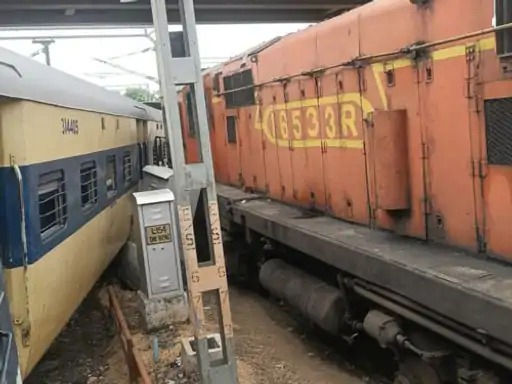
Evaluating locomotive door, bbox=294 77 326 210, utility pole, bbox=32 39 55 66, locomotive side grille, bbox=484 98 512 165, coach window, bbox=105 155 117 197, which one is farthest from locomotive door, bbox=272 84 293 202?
utility pole, bbox=32 39 55 66

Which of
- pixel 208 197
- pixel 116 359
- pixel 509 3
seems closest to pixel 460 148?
pixel 509 3

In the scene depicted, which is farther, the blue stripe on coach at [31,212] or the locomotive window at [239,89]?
the locomotive window at [239,89]

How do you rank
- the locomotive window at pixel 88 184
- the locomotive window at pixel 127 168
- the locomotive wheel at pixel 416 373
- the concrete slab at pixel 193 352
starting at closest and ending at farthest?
the locomotive wheel at pixel 416 373 < the concrete slab at pixel 193 352 < the locomotive window at pixel 88 184 < the locomotive window at pixel 127 168

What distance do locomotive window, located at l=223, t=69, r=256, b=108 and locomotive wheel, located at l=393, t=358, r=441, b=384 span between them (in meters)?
4.80

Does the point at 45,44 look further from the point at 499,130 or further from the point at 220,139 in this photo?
the point at 499,130

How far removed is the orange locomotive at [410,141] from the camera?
3.97 metres

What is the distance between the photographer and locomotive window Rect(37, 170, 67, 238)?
473 centimetres

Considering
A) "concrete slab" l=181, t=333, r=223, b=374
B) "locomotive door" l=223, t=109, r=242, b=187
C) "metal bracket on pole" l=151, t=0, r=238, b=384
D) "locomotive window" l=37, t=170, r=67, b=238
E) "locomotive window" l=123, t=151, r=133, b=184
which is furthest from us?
"locomotive window" l=123, t=151, r=133, b=184

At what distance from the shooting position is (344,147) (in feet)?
20.5

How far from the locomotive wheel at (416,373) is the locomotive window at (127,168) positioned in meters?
6.38

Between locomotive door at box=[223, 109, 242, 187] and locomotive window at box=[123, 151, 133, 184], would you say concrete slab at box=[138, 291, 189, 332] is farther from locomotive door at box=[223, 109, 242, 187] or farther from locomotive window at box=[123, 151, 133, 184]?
locomotive window at box=[123, 151, 133, 184]

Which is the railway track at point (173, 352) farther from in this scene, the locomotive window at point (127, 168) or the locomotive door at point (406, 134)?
the locomotive window at point (127, 168)

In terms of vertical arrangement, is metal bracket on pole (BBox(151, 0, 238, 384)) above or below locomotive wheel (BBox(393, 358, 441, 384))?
above

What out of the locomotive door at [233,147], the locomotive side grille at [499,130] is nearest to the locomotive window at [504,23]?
the locomotive side grille at [499,130]
